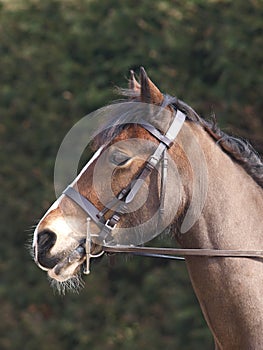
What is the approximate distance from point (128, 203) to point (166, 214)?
0.16 m

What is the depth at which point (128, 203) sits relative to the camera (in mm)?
3447

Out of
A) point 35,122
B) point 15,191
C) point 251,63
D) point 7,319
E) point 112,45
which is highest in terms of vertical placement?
point 251,63

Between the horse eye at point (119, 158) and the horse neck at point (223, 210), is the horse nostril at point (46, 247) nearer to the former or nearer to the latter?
the horse eye at point (119, 158)

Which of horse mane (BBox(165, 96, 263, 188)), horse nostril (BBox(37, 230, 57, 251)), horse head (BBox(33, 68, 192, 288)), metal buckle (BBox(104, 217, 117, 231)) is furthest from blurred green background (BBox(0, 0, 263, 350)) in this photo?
horse nostril (BBox(37, 230, 57, 251))

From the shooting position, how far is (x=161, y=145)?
3473 millimetres

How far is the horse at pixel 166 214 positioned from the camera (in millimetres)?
3463

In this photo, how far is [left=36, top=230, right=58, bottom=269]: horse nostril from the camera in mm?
3453

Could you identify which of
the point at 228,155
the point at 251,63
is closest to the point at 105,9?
the point at 251,63

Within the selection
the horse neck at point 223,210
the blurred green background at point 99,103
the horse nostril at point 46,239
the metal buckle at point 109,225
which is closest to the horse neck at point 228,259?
the horse neck at point 223,210

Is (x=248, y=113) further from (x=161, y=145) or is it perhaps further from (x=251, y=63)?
(x=161, y=145)

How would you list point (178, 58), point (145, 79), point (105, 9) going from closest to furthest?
1. point (145, 79)
2. point (178, 58)
3. point (105, 9)

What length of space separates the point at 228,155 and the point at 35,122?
3.86 metres

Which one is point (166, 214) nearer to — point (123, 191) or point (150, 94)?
point (123, 191)

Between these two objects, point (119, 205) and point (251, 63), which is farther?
point (251, 63)
